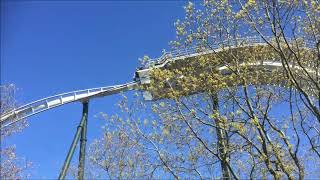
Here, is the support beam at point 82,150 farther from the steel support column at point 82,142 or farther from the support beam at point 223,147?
the support beam at point 223,147

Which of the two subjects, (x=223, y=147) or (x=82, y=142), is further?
(x=82, y=142)

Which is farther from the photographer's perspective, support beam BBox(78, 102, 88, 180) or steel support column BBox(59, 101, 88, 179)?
support beam BBox(78, 102, 88, 180)

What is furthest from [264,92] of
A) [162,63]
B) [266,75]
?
[162,63]

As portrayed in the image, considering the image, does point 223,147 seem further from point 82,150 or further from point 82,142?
point 82,142

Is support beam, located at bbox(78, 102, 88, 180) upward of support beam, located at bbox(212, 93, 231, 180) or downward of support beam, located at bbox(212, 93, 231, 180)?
upward

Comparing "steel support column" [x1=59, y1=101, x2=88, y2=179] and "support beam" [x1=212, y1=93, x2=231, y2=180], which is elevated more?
"steel support column" [x1=59, y1=101, x2=88, y2=179]

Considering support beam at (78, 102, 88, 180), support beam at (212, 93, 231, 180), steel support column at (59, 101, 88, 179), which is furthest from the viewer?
support beam at (78, 102, 88, 180)

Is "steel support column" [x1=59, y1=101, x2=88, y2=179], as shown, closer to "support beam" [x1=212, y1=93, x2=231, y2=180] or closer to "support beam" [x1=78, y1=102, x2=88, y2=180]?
"support beam" [x1=78, y1=102, x2=88, y2=180]

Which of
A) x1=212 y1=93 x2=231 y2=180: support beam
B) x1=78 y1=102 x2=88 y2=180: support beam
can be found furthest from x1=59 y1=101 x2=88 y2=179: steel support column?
x1=212 y1=93 x2=231 y2=180: support beam

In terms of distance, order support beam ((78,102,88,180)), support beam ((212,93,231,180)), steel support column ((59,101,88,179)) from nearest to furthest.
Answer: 1. support beam ((212,93,231,180))
2. steel support column ((59,101,88,179))
3. support beam ((78,102,88,180))

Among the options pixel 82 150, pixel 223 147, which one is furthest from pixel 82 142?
pixel 223 147

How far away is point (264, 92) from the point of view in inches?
694

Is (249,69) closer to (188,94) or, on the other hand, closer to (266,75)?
(266,75)

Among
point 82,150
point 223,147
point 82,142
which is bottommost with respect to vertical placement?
point 223,147
